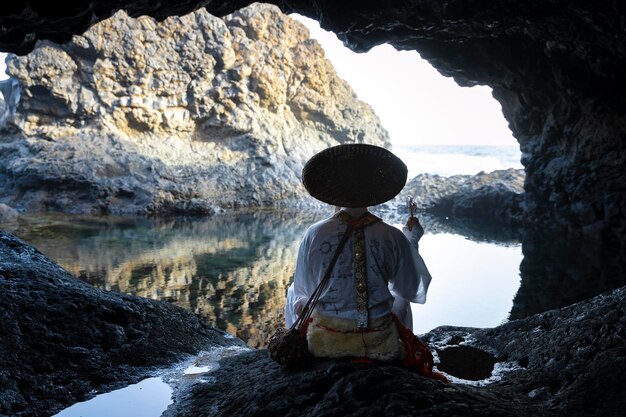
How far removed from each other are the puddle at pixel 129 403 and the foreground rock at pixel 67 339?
3.2 inches

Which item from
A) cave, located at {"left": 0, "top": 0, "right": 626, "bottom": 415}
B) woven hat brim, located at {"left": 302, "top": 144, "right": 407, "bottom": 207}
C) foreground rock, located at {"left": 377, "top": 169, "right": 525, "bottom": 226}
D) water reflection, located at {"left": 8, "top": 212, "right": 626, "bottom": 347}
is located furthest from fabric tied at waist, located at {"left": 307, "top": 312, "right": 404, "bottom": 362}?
foreground rock, located at {"left": 377, "top": 169, "right": 525, "bottom": 226}

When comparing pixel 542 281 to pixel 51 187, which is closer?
pixel 542 281

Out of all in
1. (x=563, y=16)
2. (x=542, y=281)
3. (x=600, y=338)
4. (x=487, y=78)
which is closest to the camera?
(x=600, y=338)

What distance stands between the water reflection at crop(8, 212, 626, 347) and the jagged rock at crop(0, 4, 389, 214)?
547 centimetres

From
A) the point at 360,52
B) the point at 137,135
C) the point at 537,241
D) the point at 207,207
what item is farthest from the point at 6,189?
the point at 537,241

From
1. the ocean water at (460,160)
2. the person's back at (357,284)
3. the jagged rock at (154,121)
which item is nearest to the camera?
the person's back at (357,284)

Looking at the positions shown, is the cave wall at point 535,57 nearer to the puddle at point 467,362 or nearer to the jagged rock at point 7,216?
the puddle at point 467,362

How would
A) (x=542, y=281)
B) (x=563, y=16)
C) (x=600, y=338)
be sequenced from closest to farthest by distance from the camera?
(x=600, y=338)
(x=563, y=16)
(x=542, y=281)

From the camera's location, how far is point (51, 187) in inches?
890

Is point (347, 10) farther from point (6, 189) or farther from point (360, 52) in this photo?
point (6, 189)

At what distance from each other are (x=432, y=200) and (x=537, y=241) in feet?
41.1

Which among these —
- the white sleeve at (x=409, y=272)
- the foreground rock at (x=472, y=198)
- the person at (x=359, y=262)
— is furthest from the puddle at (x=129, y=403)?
the foreground rock at (x=472, y=198)

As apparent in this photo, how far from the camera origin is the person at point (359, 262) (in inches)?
101

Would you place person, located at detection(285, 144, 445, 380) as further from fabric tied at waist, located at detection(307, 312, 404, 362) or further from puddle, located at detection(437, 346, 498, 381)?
puddle, located at detection(437, 346, 498, 381)
